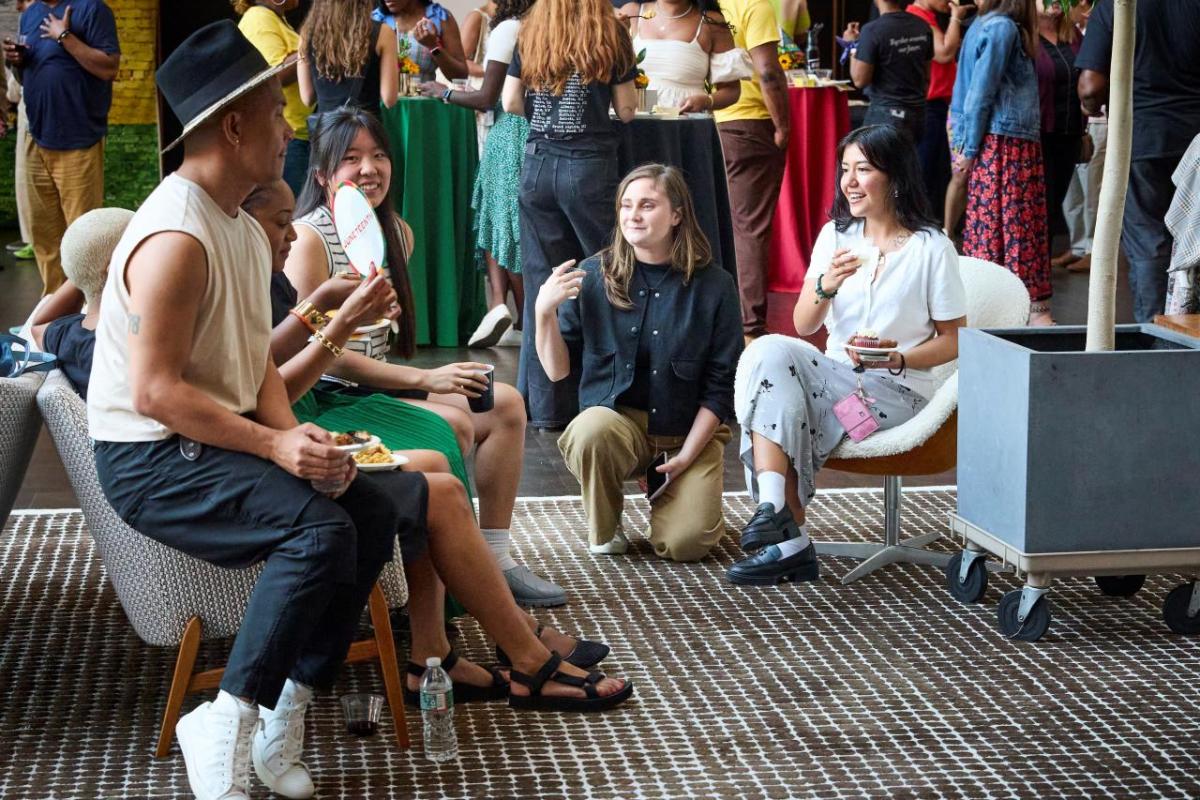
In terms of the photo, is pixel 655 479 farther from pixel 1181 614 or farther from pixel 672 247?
pixel 1181 614

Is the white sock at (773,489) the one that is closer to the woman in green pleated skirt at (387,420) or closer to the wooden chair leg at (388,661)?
the woman in green pleated skirt at (387,420)

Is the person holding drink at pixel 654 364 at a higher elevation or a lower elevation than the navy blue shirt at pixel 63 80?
lower

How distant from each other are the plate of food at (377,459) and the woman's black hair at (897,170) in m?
1.57

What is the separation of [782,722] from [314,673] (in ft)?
2.96

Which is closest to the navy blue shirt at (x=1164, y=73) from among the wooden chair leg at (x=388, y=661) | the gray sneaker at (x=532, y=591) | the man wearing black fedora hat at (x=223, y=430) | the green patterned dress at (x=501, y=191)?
the green patterned dress at (x=501, y=191)

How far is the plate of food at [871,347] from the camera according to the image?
12.2 ft

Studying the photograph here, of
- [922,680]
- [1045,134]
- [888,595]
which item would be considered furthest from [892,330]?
[1045,134]

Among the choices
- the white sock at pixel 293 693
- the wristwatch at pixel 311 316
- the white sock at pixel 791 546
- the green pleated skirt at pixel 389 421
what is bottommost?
the white sock at pixel 791 546

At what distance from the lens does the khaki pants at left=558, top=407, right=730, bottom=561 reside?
12.9ft

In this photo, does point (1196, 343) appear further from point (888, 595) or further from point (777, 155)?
point (777, 155)

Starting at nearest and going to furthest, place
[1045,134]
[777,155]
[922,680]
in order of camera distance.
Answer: [922,680] → [777,155] → [1045,134]

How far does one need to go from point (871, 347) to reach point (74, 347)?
1861mm

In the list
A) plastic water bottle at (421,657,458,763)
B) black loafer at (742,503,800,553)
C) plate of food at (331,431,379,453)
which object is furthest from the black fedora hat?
black loafer at (742,503,800,553)

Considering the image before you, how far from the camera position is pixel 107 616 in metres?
3.56
